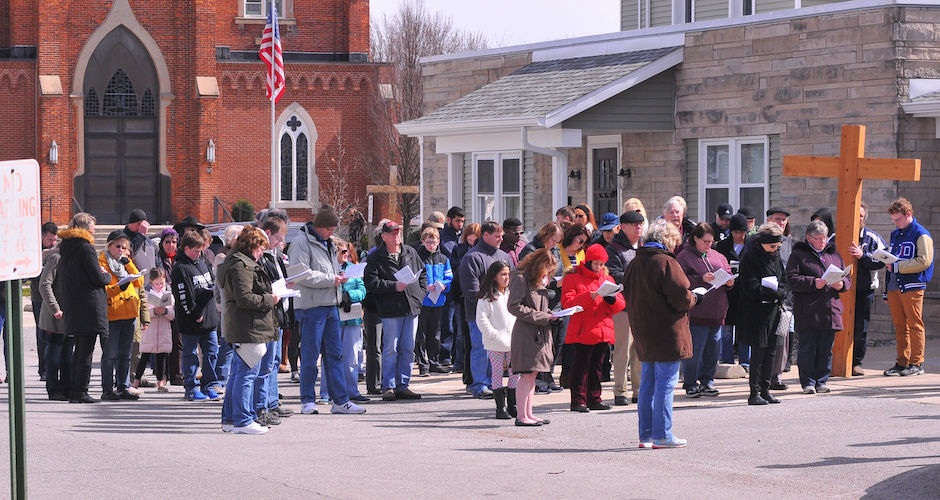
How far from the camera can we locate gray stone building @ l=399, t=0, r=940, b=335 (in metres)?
18.1

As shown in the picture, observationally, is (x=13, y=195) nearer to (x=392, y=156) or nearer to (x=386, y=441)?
(x=386, y=441)

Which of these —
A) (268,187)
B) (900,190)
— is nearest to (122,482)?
(900,190)

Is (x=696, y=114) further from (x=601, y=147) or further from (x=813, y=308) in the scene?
(x=813, y=308)

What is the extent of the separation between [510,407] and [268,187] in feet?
110

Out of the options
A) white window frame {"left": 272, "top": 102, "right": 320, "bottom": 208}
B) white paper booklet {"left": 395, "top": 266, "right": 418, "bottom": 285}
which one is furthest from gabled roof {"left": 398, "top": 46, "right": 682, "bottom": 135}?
white window frame {"left": 272, "top": 102, "right": 320, "bottom": 208}

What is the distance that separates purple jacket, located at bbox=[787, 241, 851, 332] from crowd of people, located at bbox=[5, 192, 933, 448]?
0.02 meters

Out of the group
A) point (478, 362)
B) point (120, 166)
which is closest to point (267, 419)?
point (478, 362)

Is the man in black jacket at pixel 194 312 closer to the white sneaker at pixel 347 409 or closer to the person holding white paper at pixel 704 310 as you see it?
the white sneaker at pixel 347 409

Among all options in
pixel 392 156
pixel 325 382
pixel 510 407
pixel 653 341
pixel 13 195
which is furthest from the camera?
pixel 392 156

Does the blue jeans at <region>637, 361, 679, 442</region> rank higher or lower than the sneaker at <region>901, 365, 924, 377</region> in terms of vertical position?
higher

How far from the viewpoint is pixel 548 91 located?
22031 millimetres

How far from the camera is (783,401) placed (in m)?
13.0

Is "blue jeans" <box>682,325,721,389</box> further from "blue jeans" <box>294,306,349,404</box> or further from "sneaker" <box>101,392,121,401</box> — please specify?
"sneaker" <box>101,392,121,401</box>

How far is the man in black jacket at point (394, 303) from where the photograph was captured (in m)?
13.5
